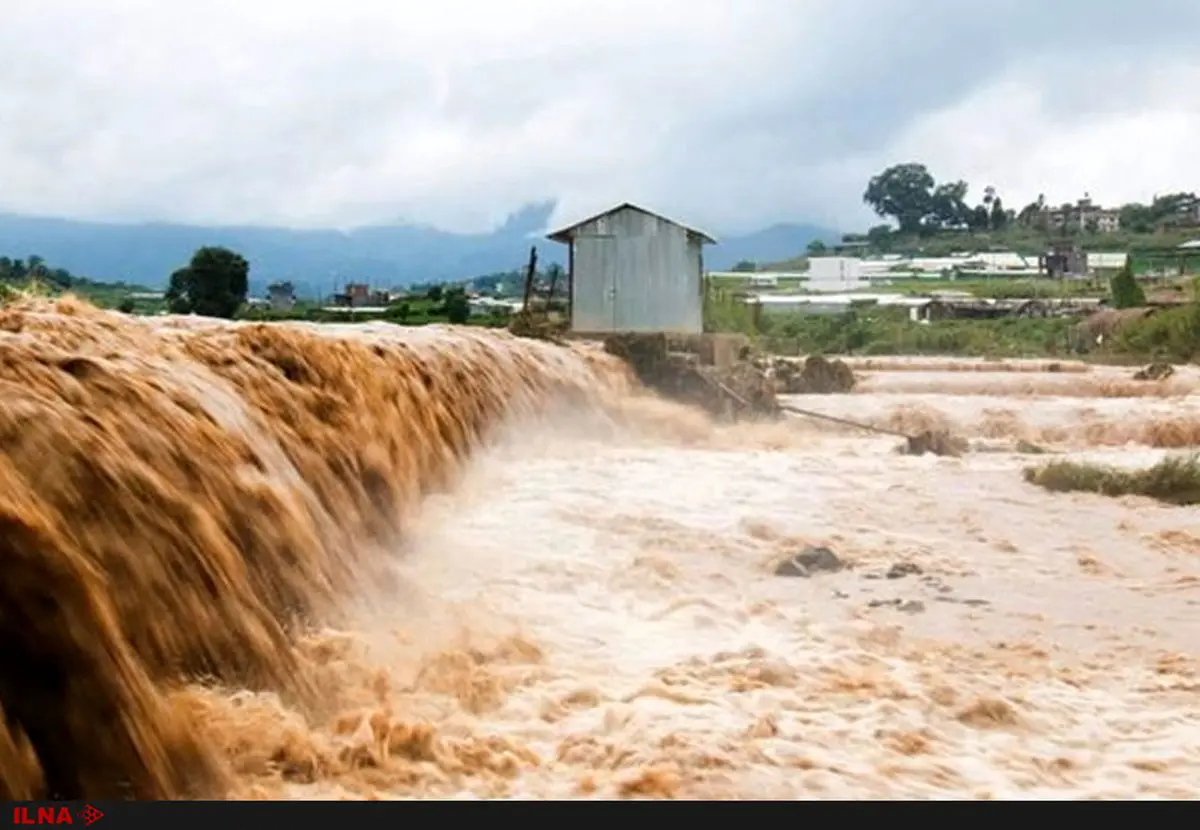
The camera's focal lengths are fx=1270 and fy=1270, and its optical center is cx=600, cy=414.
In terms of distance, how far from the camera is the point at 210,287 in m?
11.6

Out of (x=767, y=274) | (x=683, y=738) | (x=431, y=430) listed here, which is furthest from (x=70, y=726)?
(x=767, y=274)

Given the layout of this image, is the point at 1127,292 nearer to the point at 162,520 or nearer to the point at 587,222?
the point at 587,222

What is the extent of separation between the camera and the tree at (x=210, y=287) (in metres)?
11.2

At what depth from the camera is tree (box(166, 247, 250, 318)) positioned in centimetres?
1116

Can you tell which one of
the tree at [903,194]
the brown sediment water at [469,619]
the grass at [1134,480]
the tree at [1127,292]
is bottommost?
the grass at [1134,480]

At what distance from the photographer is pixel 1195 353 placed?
2325 cm

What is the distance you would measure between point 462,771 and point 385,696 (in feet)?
1.75

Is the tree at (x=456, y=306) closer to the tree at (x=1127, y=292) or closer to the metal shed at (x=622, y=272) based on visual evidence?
the metal shed at (x=622, y=272)

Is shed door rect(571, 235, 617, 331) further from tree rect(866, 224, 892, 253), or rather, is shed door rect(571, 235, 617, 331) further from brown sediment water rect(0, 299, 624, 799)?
tree rect(866, 224, 892, 253)

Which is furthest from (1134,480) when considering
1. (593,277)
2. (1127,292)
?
(1127,292)

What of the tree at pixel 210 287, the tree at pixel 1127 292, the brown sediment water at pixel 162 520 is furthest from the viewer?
the tree at pixel 1127 292

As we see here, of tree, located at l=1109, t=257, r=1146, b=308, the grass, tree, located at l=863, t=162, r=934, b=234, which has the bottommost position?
the grass
